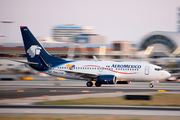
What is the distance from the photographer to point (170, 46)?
10144 cm

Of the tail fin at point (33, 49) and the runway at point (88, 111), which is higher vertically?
the tail fin at point (33, 49)

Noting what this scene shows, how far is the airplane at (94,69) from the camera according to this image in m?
35.2

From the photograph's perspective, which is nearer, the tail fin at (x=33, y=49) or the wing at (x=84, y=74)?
the wing at (x=84, y=74)

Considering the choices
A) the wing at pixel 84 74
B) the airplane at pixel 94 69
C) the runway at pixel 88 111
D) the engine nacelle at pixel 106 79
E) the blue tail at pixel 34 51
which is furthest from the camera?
the blue tail at pixel 34 51

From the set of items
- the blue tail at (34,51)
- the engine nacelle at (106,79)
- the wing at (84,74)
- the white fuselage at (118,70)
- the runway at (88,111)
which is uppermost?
the blue tail at (34,51)

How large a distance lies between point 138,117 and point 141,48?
9487 centimetres

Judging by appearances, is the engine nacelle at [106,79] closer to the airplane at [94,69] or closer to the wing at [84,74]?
the airplane at [94,69]

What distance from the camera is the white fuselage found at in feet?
116

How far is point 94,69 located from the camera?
36.6 m

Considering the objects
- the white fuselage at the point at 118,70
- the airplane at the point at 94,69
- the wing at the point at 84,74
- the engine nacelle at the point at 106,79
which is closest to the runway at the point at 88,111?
Result: the engine nacelle at the point at 106,79

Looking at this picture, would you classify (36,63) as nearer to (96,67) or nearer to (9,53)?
(96,67)

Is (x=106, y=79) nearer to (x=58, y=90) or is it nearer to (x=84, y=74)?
(x=84, y=74)

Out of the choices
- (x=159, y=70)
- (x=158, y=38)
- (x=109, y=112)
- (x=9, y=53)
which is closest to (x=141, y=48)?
(x=158, y=38)

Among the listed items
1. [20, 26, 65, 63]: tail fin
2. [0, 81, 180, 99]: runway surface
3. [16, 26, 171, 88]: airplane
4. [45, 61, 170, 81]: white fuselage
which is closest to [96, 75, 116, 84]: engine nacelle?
[16, 26, 171, 88]: airplane
